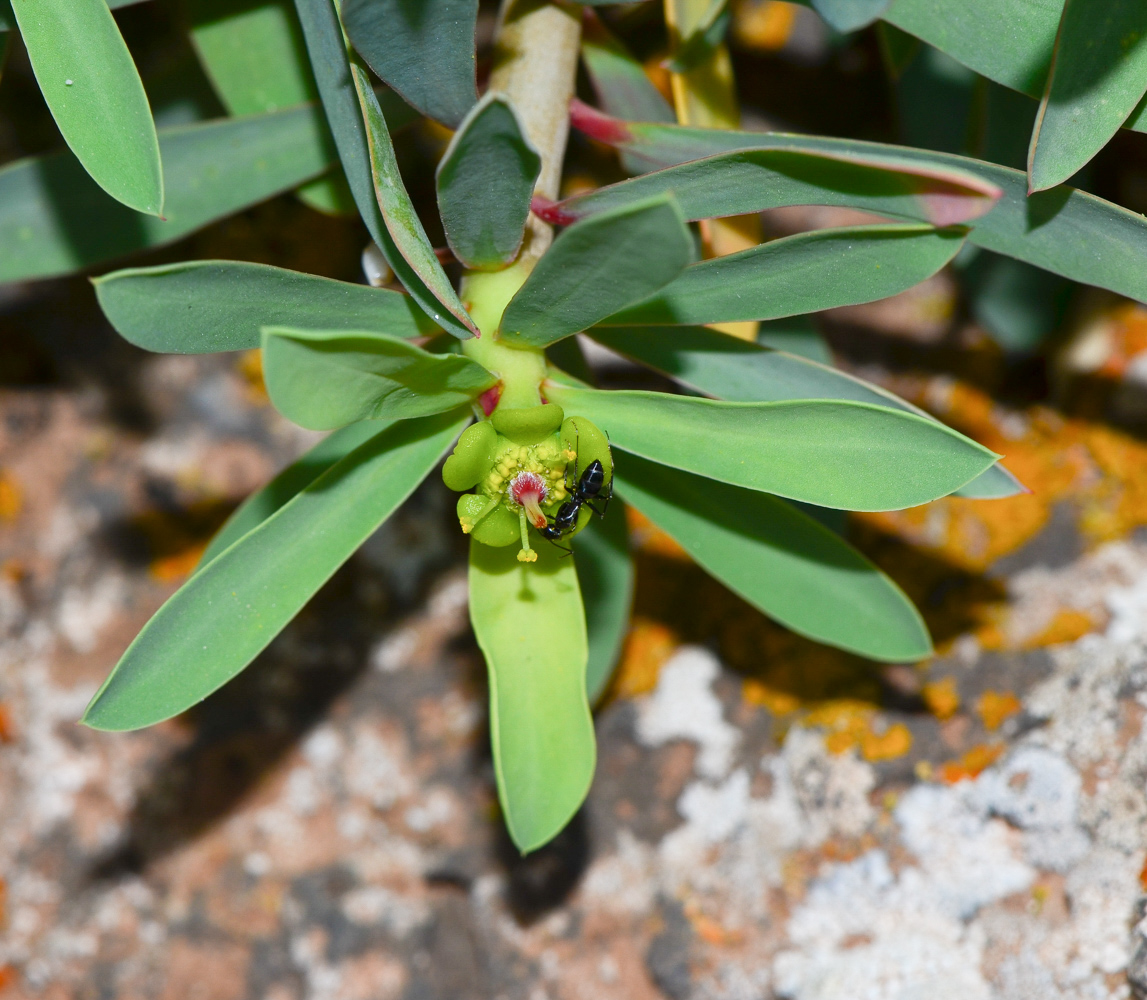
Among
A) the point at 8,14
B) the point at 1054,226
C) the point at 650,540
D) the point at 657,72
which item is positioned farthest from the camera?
the point at 657,72

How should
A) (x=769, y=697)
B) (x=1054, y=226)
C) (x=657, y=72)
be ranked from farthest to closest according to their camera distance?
(x=657, y=72) < (x=769, y=697) < (x=1054, y=226)

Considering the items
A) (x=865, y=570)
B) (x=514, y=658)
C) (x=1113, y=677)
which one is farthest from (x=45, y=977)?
(x=1113, y=677)

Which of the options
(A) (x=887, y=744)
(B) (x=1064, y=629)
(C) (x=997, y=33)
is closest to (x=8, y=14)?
(C) (x=997, y=33)

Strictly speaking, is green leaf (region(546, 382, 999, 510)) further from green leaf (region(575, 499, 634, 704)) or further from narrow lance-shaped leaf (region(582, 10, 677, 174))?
narrow lance-shaped leaf (region(582, 10, 677, 174))

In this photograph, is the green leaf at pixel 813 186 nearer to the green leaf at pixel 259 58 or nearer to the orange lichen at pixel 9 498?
the green leaf at pixel 259 58

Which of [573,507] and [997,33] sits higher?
[997,33]

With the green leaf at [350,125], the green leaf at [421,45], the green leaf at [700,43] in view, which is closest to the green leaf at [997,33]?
the green leaf at [700,43]

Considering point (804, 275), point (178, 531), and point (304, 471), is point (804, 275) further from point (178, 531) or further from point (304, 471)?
point (178, 531)
